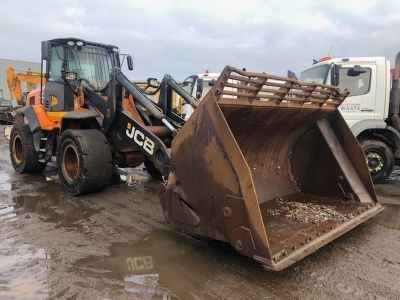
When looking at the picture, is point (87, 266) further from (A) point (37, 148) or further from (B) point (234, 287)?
(A) point (37, 148)

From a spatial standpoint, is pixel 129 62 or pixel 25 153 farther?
pixel 25 153

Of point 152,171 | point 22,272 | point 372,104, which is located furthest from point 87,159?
point 372,104

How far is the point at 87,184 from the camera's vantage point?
548cm

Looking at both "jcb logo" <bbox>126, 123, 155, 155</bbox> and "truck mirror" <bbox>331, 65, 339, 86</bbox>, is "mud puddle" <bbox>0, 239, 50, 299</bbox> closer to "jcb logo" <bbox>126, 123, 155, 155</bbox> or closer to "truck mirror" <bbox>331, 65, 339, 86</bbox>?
"jcb logo" <bbox>126, 123, 155, 155</bbox>

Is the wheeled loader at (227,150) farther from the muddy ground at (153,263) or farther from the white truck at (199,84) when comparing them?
the white truck at (199,84)

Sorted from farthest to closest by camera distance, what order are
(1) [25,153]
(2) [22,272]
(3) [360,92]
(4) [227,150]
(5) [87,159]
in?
(1) [25,153] → (3) [360,92] → (5) [87,159] → (2) [22,272] → (4) [227,150]

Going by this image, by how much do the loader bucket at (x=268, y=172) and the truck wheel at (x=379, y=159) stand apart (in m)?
2.77

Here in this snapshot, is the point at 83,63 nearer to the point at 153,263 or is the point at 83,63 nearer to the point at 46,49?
the point at 46,49

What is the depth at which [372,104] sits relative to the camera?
676 cm

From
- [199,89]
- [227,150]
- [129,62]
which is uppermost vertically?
[129,62]

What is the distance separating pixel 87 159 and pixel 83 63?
2208 mm

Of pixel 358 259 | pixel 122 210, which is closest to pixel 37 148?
pixel 122 210

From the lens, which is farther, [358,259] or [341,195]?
[341,195]

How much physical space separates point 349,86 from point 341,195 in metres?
3.29
